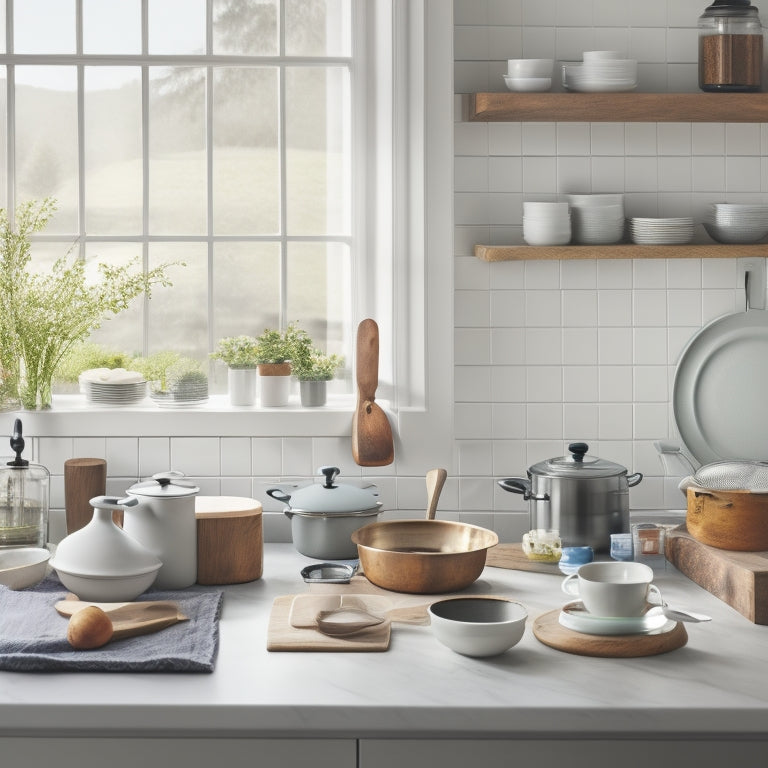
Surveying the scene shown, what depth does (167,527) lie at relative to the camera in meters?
2.09

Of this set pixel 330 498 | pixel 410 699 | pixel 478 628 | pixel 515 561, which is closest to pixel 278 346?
pixel 330 498

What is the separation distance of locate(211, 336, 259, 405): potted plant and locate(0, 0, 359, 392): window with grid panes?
11 cm

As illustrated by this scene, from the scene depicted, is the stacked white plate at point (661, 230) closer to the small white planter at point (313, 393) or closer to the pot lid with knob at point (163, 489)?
the small white planter at point (313, 393)

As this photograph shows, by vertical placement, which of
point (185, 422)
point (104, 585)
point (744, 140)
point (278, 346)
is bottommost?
point (104, 585)

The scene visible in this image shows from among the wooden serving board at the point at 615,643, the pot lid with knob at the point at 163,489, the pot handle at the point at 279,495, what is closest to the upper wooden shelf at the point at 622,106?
the pot handle at the point at 279,495

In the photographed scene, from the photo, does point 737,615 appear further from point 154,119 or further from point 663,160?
point 154,119

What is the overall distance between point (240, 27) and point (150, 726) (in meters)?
1.95

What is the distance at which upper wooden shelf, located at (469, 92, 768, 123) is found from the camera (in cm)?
242

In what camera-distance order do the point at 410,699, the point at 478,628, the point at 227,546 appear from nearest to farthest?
the point at 410,699 → the point at 478,628 → the point at 227,546

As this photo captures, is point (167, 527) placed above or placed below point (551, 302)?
below

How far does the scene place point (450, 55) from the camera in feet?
8.27

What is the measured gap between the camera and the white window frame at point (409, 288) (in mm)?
2529

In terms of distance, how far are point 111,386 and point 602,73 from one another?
1.52 metres

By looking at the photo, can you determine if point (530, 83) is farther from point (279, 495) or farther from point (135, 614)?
point (135, 614)
